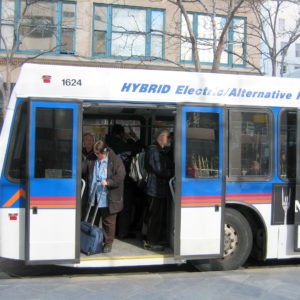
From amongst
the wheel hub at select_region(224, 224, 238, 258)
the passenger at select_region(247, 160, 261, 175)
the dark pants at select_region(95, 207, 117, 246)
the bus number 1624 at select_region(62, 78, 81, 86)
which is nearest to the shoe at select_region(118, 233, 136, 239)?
the dark pants at select_region(95, 207, 117, 246)

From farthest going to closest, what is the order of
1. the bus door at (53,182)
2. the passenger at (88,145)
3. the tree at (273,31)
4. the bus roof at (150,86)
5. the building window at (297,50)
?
the building window at (297,50), the tree at (273,31), the passenger at (88,145), the bus roof at (150,86), the bus door at (53,182)

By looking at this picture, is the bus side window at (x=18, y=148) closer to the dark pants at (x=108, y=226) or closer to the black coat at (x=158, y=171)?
the dark pants at (x=108, y=226)

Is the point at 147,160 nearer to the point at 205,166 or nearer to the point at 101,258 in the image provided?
the point at 205,166

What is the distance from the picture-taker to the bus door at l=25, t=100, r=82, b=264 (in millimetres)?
4762

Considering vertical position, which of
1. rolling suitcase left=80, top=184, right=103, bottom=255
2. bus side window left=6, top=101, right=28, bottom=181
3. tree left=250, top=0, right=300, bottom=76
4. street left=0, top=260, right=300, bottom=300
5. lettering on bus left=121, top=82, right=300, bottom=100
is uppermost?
tree left=250, top=0, right=300, bottom=76

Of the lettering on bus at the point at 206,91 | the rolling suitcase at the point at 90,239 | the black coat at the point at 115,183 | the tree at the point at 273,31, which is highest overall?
the tree at the point at 273,31

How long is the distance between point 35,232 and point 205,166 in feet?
7.89

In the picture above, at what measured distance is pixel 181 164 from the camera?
203 inches

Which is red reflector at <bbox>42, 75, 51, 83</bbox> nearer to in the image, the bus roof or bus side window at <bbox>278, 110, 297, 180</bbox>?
the bus roof

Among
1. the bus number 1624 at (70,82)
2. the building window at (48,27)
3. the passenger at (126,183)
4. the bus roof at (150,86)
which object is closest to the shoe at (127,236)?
the passenger at (126,183)

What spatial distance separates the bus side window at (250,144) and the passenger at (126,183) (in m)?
1.86

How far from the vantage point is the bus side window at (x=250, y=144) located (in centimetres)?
539

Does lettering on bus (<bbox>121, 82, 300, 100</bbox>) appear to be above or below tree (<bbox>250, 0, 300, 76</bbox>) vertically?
below

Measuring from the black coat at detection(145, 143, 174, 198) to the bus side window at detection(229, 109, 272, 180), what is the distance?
2.98ft
